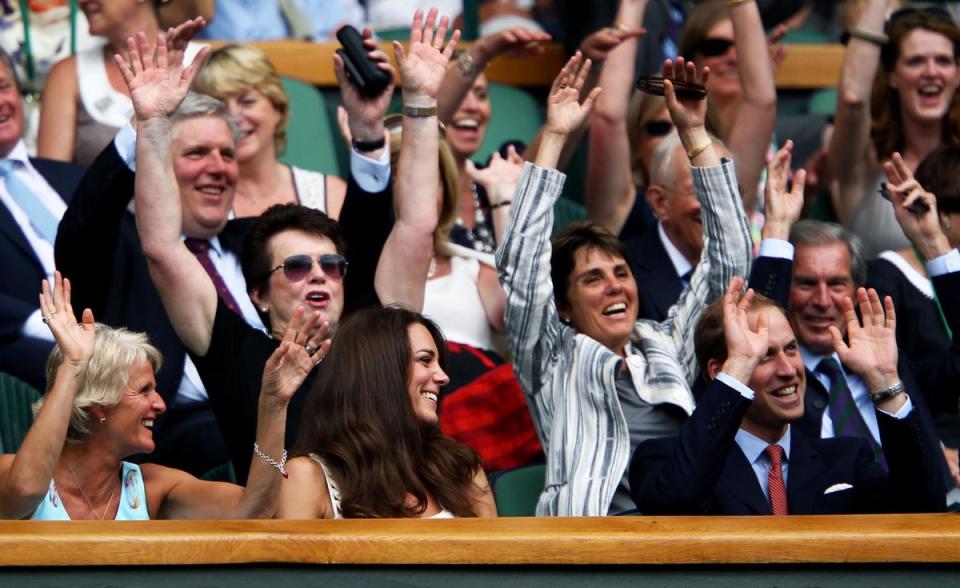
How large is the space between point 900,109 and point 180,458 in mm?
2546

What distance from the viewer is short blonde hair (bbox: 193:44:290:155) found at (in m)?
4.98

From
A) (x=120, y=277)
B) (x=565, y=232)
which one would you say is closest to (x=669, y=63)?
(x=565, y=232)

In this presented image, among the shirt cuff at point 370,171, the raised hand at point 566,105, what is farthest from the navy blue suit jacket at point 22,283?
the raised hand at point 566,105

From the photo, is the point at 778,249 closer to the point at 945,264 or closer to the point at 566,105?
the point at 945,264

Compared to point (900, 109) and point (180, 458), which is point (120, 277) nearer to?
point (180, 458)

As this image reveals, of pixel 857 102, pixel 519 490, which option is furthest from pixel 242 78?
pixel 857 102

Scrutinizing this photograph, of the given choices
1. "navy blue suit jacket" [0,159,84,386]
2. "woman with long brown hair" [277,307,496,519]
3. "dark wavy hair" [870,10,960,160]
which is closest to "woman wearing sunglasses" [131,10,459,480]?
"woman with long brown hair" [277,307,496,519]

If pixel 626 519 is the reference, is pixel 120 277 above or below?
below

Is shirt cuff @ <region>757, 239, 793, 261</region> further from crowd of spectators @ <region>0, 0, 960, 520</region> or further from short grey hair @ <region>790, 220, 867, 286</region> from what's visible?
short grey hair @ <region>790, 220, 867, 286</region>

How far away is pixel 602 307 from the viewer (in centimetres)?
416

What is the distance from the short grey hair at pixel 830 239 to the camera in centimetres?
455

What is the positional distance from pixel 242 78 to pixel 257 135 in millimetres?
164

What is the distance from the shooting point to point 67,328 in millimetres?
3385

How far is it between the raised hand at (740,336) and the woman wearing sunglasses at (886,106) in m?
1.68
